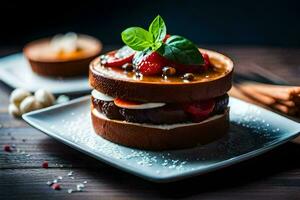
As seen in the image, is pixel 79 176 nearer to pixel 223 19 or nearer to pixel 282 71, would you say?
pixel 282 71

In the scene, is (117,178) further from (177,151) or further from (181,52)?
(181,52)

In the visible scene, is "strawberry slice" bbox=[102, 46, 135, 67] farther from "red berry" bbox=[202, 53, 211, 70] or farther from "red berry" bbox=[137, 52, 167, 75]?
"red berry" bbox=[202, 53, 211, 70]

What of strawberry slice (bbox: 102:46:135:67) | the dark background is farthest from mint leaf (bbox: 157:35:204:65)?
the dark background

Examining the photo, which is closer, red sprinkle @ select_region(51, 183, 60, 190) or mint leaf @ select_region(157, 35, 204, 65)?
red sprinkle @ select_region(51, 183, 60, 190)

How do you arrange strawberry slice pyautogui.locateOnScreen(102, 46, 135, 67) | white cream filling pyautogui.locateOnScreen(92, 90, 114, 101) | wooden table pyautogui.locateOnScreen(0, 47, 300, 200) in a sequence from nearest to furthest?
wooden table pyautogui.locateOnScreen(0, 47, 300, 200)
white cream filling pyautogui.locateOnScreen(92, 90, 114, 101)
strawberry slice pyautogui.locateOnScreen(102, 46, 135, 67)

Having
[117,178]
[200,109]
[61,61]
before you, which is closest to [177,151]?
[200,109]

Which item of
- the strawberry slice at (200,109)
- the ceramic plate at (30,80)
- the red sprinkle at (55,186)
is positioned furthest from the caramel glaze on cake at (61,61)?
the red sprinkle at (55,186)

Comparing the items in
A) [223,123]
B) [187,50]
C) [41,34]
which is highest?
[187,50]

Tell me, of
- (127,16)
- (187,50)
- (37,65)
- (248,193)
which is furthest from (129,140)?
(127,16)
